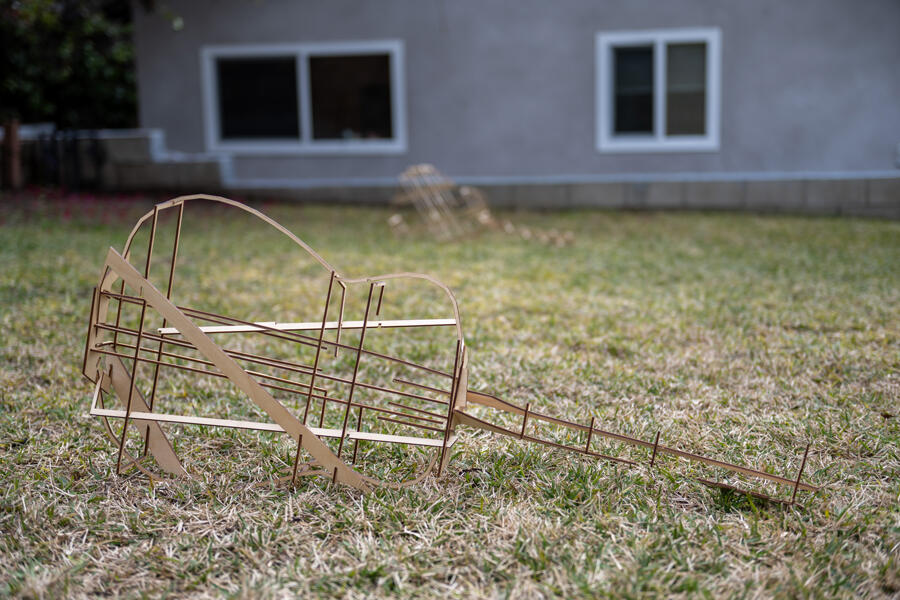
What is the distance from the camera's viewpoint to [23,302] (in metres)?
5.19

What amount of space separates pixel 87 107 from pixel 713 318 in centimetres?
1310

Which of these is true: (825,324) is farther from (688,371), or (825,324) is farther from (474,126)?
(474,126)

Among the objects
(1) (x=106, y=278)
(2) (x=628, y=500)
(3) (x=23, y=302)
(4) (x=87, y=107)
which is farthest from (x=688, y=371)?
(4) (x=87, y=107)

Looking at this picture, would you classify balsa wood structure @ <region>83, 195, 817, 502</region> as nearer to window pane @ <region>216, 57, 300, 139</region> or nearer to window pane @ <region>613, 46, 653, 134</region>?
window pane @ <region>613, 46, 653, 134</region>

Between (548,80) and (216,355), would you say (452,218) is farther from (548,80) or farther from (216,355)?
(216,355)

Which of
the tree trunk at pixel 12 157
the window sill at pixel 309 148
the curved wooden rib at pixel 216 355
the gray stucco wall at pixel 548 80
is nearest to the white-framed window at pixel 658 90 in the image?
the gray stucco wall at pixel 548 80

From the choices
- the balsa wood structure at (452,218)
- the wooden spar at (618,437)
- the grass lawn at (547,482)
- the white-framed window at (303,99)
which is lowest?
the grass lawn at (547,482)

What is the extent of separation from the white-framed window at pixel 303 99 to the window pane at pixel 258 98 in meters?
0.01

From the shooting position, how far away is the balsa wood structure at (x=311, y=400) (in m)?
2.38

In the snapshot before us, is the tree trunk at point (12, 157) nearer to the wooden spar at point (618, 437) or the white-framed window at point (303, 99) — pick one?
the white-framed window at point (303, 99)

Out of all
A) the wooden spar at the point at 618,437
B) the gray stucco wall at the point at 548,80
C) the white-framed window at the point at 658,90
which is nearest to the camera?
the wooden spar at the point at 618,437

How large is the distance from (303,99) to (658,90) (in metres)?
4.66

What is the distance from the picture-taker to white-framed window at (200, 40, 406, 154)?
11.3 m

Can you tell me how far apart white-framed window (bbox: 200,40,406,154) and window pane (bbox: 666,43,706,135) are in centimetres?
344
